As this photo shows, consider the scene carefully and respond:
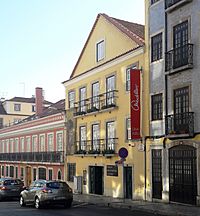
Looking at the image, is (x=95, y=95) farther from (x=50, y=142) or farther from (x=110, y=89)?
(x=50, y=142)

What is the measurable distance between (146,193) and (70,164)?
35.8 feet

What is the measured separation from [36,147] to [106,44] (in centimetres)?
1622

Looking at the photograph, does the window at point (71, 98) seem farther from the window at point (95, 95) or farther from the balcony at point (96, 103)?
the window at point (95, 95)

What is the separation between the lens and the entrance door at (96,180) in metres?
30.0

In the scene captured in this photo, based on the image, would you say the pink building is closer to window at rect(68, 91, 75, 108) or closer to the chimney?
the chimney

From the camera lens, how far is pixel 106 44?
29.8 m

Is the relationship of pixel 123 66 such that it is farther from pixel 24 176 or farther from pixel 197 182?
pixel 24 176

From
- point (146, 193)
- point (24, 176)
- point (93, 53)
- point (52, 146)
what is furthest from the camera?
point (24, 176)

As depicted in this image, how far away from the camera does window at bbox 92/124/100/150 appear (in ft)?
98.8

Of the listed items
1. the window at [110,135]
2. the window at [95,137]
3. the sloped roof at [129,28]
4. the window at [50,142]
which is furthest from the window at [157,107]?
the window at [50,142]

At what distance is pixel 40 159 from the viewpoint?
39812mm

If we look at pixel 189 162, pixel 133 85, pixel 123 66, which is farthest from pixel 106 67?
pixel 189 162

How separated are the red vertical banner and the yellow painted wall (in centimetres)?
243

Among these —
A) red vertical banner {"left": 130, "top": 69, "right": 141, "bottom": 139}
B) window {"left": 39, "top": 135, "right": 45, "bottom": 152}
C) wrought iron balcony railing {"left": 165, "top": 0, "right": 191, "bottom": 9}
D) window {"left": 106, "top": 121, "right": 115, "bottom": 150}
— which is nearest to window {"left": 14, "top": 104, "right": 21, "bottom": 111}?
window {"left": 39, "top": 135, "right": 45, "bottom": 152}
